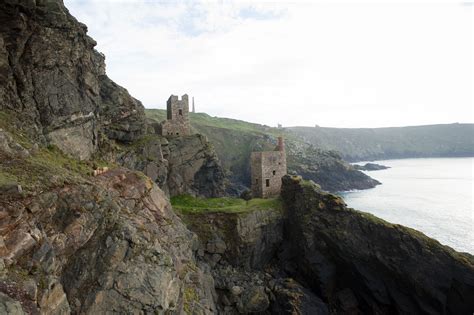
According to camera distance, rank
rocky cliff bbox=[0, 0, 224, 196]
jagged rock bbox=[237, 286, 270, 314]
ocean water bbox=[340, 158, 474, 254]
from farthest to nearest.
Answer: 1. ocean water bbox=[340, 158, 474, 254]
2. jagged rock bbox=[237, 286, 270, 314]
3. rocky cliff bbox=[0, 0, 224, 196]

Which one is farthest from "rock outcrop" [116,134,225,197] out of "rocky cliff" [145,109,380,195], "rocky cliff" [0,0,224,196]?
"rocky cliff" [145,109,380,195]

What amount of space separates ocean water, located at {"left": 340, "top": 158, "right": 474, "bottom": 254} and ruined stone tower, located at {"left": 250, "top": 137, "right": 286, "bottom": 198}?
2297 cm

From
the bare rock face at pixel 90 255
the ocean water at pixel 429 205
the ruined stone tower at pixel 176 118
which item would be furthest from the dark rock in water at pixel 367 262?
the ocean water at pixel 429 205

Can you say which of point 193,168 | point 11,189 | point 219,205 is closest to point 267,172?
point 219,205

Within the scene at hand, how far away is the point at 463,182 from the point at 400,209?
4203cm

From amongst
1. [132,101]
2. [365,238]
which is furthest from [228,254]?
[132,101]

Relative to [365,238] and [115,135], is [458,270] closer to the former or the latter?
[365,238]

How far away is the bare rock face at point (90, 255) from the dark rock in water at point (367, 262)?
1508 cm

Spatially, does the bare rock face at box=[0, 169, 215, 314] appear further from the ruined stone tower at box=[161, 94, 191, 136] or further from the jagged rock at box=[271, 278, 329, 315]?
the ruined stone tower at box=[161, 94, 191, 136]

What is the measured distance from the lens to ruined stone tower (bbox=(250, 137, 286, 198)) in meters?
37.9

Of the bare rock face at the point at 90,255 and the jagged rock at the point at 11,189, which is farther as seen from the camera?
the jagged rock at the point at 11,189

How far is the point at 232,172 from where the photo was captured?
84562mm

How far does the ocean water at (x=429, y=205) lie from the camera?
148 feet

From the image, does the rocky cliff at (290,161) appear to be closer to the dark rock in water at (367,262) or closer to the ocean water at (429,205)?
the ocean water at (429,205)
